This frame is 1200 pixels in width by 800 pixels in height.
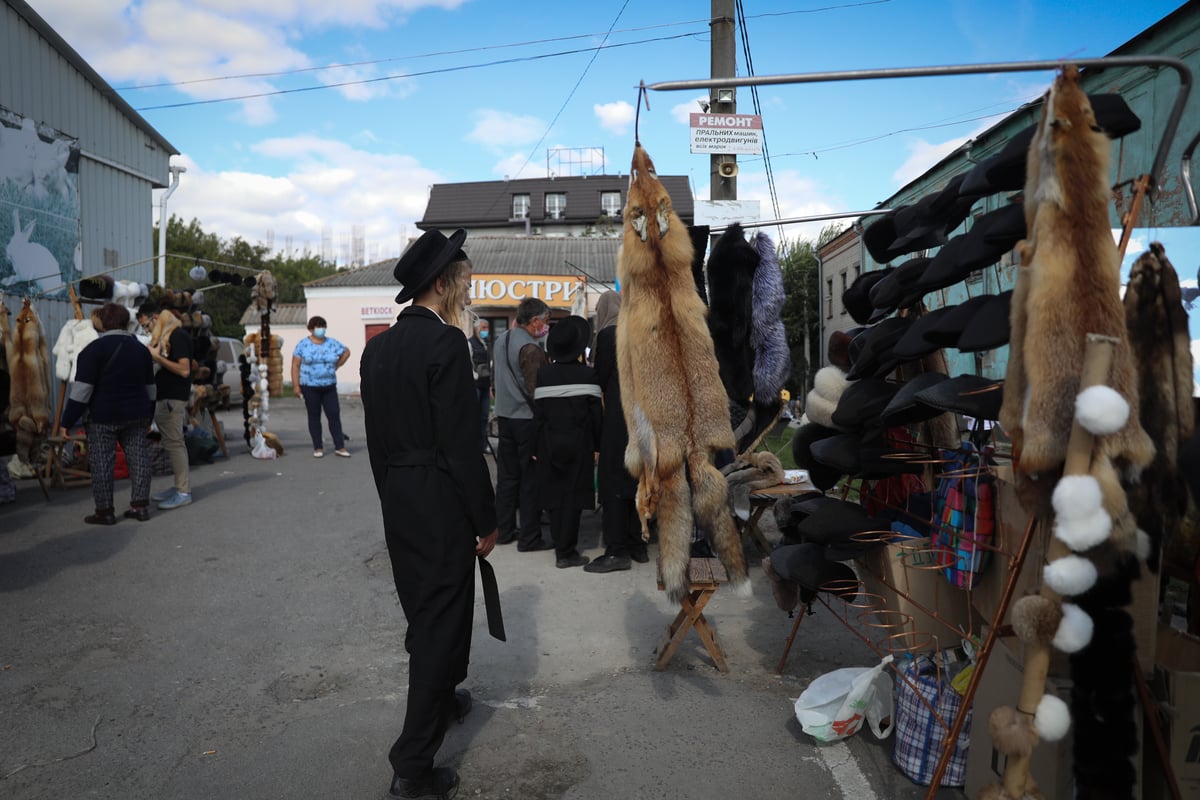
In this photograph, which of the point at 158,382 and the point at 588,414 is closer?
the point at 588,414

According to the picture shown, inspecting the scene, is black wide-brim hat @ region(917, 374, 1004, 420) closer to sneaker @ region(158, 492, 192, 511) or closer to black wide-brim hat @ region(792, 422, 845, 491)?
black wide-brim hat @ region(792, 422, 845, 491)

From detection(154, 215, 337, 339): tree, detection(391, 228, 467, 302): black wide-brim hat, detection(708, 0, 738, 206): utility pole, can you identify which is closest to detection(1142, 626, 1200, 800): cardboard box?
detection(391, 228, 467, 302): black wide-brim hat

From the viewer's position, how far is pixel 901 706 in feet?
10.8

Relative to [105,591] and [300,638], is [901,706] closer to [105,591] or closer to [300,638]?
[300,638]

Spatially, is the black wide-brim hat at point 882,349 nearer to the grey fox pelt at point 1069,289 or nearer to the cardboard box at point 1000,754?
the grey fox pelt at point 1069,289

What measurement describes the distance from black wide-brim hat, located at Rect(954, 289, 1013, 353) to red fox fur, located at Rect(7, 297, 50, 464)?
8.76 meters

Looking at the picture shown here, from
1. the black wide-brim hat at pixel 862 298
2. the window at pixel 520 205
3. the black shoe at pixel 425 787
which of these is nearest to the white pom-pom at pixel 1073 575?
the black wide-brim hat at pixel 862 298

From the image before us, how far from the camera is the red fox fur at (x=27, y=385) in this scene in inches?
313

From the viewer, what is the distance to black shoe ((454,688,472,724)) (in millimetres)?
3674

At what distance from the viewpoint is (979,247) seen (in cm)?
264

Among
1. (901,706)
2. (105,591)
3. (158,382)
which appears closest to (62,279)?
(158,382)

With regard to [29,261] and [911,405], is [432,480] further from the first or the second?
[29,261]

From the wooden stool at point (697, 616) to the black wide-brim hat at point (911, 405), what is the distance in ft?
4.40

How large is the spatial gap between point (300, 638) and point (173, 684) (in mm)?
781
